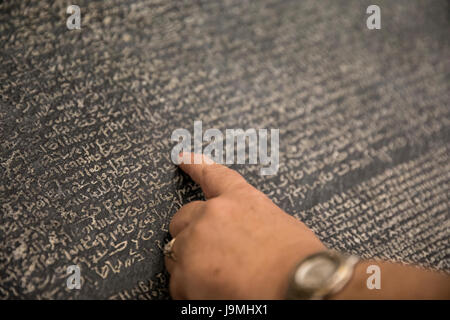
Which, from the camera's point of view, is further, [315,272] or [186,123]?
[186,123]

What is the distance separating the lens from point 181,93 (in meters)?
0.64

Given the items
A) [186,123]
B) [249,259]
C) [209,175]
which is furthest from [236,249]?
[186,123]

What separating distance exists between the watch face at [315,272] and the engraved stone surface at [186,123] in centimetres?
20

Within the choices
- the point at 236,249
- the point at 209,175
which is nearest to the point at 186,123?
the point at 209,175

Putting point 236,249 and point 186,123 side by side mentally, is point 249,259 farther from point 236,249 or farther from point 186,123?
point 186,123

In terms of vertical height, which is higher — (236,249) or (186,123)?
(186,123)

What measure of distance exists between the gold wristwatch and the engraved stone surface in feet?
0.66

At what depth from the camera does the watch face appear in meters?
0.38

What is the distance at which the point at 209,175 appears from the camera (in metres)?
0.53

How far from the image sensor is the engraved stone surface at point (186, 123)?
0.52 meters

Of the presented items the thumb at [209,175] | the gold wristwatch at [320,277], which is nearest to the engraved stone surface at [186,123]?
the thumb at [209,175]

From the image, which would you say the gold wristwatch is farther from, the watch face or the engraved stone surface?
the engraved stone surface

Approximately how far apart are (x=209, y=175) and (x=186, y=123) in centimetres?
13
